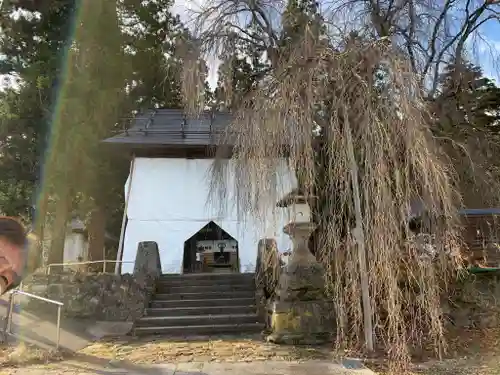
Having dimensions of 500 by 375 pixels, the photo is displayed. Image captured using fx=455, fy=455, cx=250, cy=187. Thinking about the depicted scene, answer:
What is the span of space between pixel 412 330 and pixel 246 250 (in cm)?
913

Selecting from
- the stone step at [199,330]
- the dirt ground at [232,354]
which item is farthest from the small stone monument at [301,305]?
the stone step at [199,330]

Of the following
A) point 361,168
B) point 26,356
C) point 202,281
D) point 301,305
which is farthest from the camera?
point 202,281

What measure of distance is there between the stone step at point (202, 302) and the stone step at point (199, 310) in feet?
0.80

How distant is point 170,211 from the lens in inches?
610

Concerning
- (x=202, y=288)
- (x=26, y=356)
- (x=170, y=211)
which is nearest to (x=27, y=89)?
(x=170, y=211)

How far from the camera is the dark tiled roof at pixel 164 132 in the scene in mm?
15418

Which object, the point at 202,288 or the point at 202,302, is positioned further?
the point at 202,288

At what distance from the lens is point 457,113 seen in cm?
1035

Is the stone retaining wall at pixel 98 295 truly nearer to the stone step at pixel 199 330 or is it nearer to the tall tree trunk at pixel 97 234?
the stone step at pixel 199 330

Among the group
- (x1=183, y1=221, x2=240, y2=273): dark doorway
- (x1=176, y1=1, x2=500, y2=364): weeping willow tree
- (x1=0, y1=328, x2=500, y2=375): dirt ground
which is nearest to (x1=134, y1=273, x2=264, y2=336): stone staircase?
(x1=0, y1=328, x2=500, y2=375): dirt ground

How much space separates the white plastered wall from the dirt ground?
20.4 feet

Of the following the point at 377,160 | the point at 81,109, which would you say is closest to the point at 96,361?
the point at 377,160

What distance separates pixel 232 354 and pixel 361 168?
12.3 ft

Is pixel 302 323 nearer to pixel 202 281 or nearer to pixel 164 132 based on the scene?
pixel 202 281
